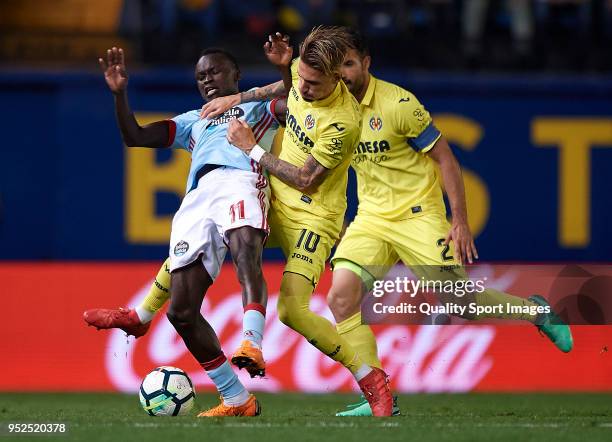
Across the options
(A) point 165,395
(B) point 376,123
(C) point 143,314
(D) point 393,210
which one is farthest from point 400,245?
(A) point 165,395

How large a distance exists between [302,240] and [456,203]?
988 millimetres

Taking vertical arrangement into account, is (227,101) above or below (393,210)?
above

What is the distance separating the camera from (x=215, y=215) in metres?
7.30

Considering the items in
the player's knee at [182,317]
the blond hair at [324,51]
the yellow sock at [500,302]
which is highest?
the blond hair at [324,51]

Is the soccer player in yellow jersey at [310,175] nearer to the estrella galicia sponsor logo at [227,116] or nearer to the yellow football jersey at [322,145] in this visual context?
the yellow football jersey at [322,145]

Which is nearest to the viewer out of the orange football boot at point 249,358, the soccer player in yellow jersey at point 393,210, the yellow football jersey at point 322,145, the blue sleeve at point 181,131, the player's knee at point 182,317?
the orange football boot at point 249,358

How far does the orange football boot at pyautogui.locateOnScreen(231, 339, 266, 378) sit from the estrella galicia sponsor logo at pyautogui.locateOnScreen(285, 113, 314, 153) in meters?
1.33

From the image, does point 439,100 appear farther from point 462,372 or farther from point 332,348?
point 332,348

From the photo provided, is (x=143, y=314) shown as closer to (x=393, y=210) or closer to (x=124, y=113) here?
(x=124, y=113)

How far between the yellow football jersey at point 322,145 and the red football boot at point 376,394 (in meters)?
0.86

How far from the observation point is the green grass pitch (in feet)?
20.8

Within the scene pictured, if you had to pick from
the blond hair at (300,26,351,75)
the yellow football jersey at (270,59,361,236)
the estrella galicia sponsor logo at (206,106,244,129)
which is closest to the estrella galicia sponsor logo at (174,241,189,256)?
the yellow football jersey at (270,59,361,236)

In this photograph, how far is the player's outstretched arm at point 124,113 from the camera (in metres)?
7.46

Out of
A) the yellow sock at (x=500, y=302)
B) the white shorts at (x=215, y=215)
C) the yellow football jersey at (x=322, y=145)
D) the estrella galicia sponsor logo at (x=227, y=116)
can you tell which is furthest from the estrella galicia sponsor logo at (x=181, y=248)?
the yellow sock at (x=500, y=302)
